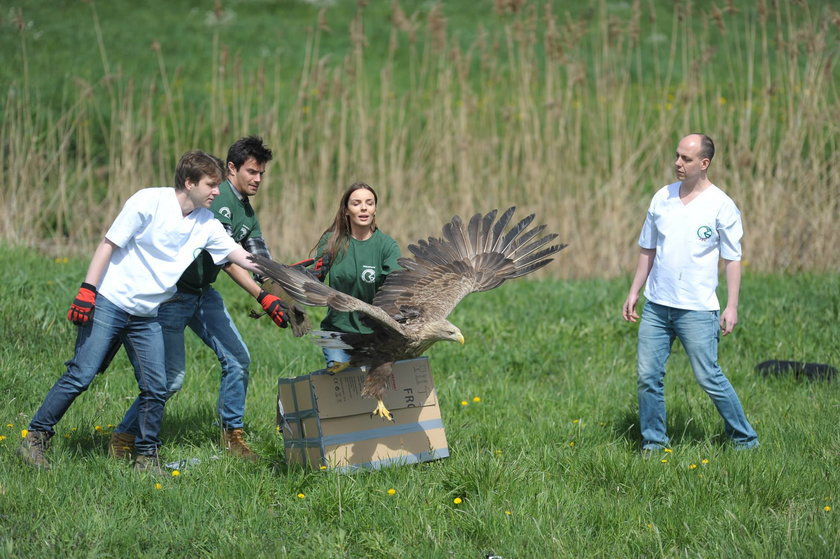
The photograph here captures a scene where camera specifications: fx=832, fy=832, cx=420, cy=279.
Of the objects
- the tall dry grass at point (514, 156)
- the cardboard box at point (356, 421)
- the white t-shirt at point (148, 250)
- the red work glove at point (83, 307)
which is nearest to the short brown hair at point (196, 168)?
the white t-shirt at point (148, 250)

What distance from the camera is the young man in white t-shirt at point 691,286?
4570mm

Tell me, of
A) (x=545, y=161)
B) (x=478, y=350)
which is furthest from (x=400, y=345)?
(x=545, y=161)

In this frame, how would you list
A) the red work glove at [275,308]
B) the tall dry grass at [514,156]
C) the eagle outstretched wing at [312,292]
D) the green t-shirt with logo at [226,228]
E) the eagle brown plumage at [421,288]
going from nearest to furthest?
the eagle outstretched wing at [312,292] < the eagle brown plumage at [421,288] < the red work glove at [275,308] < the green t-shirt with logo at [226,228] < the tall dry grass at [514,156]

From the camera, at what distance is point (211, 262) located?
4543 millimetres

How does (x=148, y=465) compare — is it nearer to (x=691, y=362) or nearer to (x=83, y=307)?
(x=83, y=307)

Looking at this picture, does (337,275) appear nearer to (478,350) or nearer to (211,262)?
(211,262)

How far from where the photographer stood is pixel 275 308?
4359 millimetres

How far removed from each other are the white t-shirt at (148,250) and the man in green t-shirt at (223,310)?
306mm

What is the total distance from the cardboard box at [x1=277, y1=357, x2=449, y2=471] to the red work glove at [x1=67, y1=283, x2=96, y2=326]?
1061 mm

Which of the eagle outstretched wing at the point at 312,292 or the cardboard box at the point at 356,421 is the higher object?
the eagle outstretched wing at the point at 312,292

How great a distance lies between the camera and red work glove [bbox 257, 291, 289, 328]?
14.3 ft

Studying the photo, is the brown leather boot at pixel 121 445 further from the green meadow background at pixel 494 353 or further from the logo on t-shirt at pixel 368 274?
the logo on t-shirt at pixel 368 274

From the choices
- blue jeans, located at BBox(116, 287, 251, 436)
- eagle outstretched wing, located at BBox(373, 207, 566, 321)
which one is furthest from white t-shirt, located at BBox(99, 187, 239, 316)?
eagle outstretched wing, located at BBox(373, 207, 566, 321)

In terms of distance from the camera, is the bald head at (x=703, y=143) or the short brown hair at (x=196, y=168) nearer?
the short brown hair at (x=196, y=168)
